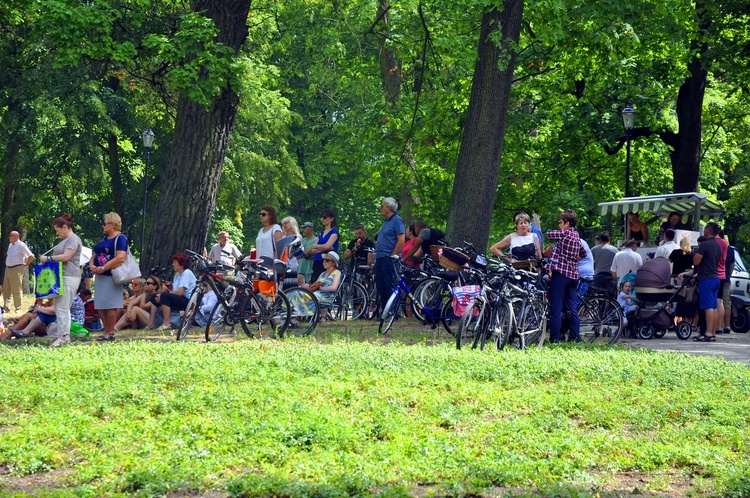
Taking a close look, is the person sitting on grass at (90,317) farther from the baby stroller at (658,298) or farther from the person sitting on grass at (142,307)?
the baby stroller at (658,298)

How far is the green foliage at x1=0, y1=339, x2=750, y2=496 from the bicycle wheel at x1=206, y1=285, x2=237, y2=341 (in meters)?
2.51

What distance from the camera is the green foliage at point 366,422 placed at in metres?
6.66

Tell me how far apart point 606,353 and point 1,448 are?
8.45 meters

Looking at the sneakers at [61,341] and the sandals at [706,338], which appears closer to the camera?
the sneakers at [61,341]

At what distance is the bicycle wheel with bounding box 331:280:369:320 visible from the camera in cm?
1934

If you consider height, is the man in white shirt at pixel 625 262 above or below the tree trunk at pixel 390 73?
below

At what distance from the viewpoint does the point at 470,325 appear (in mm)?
13703

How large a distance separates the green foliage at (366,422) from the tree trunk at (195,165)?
6.39 m

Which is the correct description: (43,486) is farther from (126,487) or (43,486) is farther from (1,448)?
(1,448)

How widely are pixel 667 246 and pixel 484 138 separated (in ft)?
Answer: 14.1

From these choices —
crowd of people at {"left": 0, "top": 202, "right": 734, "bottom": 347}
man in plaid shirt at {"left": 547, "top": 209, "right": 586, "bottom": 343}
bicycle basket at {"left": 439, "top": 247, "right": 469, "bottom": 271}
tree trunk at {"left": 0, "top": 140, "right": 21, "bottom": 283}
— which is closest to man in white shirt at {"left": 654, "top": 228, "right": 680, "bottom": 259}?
crowd of people at {"left": 0, "top": 202, "right": 734, "bottom": 347}

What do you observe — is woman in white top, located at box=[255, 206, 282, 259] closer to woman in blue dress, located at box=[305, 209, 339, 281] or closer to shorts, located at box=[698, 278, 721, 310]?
woman in blue dress, located at box=[305, 209, 339, 281]

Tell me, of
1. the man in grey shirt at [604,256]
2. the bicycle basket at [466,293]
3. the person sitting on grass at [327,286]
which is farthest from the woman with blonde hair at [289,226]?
the man in grey shirt at [604,256]

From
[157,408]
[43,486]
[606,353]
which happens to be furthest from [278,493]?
[606,353]
